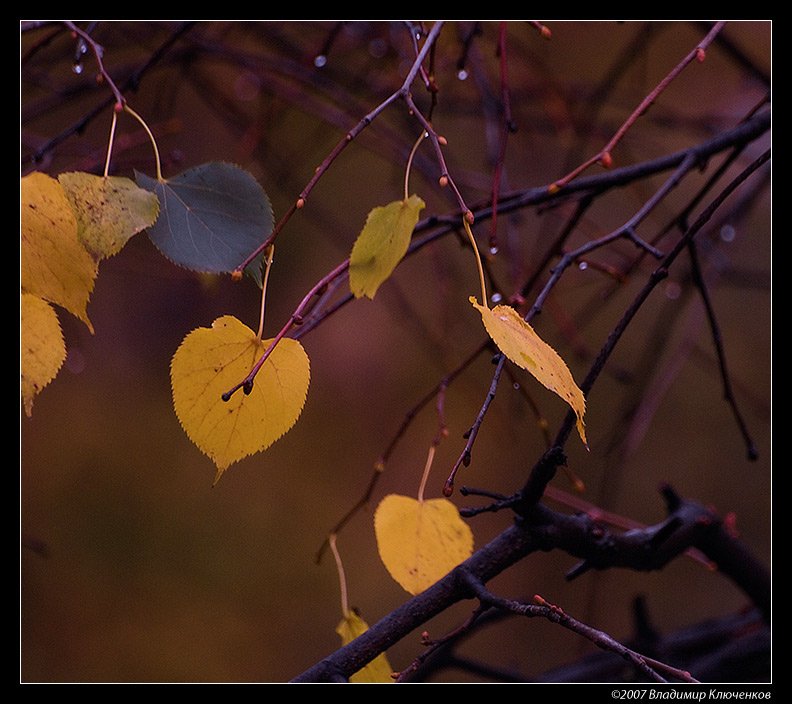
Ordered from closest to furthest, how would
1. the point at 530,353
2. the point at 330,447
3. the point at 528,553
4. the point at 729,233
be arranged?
1. the point at 530,353
2. the point at 528,553
3. the point at 729,233
4. the point at 330,447

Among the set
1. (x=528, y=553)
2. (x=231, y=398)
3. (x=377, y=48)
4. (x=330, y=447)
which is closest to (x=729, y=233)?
(x=377, y=48)

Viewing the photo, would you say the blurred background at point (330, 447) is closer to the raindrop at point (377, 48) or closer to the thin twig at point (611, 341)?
the raindrop at point (377, 48)

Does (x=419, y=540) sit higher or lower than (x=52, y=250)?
lower

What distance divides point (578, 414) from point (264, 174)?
67 centimetres

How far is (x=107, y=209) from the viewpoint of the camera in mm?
327

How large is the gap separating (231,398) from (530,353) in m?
0.12

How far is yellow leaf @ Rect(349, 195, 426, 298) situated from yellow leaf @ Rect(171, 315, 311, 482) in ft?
0.12

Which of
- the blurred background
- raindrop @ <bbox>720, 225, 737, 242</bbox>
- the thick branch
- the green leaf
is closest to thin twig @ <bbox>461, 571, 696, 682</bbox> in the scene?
the thick branch

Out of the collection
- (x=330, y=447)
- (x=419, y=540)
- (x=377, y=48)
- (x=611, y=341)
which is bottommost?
(x=330, y=447)

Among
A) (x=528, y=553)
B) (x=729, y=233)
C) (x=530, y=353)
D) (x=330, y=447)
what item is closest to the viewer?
(x=530, y=353)

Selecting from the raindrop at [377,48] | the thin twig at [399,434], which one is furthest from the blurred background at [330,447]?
the thin twig at [399,434]

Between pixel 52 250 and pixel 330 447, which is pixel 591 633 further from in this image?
pixel 330 447

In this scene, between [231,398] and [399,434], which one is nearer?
[231,398]
